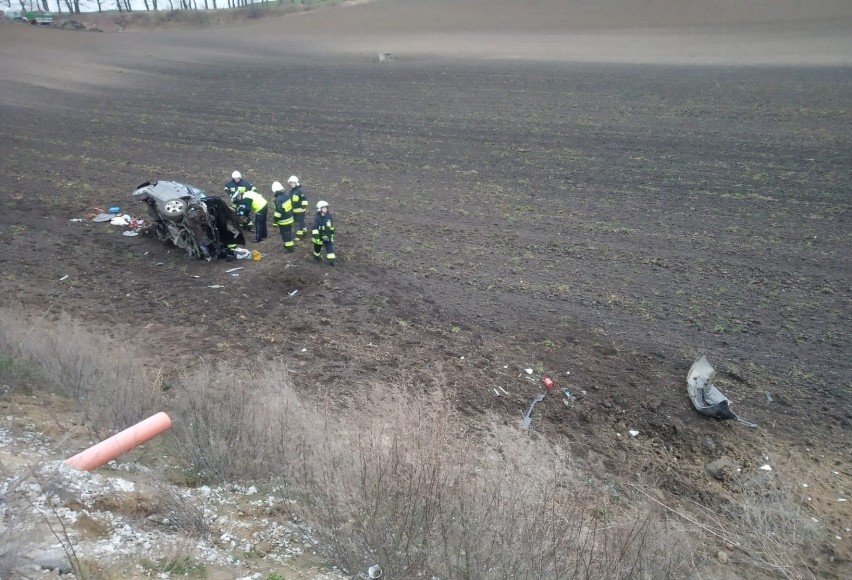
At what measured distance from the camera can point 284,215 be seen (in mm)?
11719

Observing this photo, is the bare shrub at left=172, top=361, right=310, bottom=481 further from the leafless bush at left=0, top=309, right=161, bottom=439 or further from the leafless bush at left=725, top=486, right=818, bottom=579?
the leafless bush at left=725, top=486, right=818, bottom=579

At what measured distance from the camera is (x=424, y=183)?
16.3 m

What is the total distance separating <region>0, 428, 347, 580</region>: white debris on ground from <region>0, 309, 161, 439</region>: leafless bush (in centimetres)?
92

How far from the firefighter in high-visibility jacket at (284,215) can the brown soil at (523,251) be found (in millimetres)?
677

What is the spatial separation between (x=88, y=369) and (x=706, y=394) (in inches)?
304

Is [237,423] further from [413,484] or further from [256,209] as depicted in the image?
[256,209]

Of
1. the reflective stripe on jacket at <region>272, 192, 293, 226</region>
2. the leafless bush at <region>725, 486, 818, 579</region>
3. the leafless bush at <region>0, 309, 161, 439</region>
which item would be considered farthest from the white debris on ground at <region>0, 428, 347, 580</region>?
the reflective stripe on jacket at <region>272, 192, 293, 226</region>

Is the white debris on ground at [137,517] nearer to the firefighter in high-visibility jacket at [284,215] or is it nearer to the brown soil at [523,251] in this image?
the brown soil at [523,251]

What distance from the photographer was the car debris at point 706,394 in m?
7.77

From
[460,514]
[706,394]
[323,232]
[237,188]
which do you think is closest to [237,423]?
[460,514]

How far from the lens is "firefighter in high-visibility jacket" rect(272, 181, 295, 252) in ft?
38.1

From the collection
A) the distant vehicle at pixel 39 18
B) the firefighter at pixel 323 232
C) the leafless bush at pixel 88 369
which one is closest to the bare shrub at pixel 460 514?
the leafless bush at pixel 88 369

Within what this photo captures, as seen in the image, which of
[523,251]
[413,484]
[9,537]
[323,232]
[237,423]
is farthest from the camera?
[523,251]

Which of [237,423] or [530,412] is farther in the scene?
[530,412]
